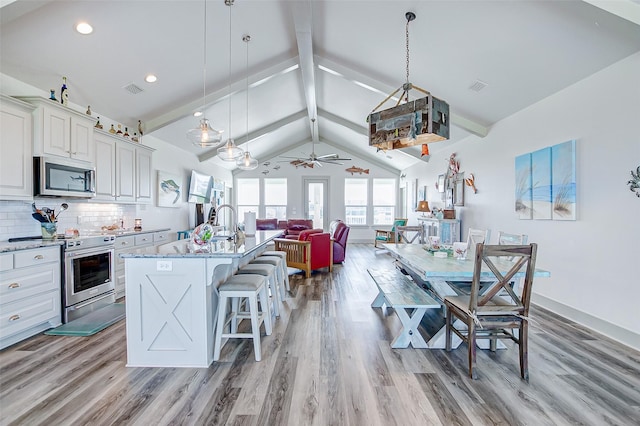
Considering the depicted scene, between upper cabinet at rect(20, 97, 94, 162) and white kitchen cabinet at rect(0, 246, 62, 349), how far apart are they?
3.54ft

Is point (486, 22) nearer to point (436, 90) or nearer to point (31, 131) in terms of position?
point (436, 90)

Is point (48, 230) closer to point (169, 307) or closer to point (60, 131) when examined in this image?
point (60, 131)

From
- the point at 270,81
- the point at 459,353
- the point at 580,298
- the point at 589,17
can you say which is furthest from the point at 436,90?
the point at 459,353

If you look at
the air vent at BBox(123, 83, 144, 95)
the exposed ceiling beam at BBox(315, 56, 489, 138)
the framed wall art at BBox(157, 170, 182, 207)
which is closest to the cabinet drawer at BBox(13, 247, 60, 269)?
the air vent at BBox(123, 83, 144, 95)

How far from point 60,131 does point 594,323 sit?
5997 mm

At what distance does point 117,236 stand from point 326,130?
6690 mm

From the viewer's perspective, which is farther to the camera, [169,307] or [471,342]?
[169,307]

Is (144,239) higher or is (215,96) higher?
(215,96)

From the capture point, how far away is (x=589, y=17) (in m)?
2.53

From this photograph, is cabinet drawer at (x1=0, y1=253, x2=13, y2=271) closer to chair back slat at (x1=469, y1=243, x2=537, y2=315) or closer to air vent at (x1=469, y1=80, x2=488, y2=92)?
chair back slat at (x1=469, y1=243, x2=537, y2=315)

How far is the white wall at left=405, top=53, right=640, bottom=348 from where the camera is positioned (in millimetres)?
2668

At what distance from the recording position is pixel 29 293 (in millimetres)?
2713

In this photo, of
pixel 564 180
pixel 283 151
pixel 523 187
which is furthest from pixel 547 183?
pixel 283 151

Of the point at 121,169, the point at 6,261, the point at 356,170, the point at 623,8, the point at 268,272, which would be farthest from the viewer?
the point at 356,170
